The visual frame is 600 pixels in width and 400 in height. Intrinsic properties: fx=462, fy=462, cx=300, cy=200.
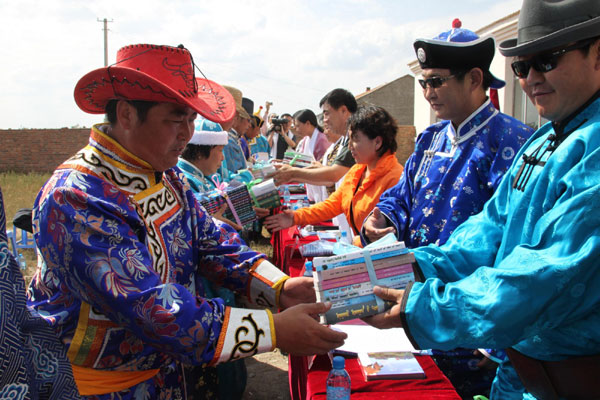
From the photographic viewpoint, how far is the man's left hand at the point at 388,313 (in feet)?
5.61

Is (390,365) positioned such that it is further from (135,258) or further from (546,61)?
(546,61)

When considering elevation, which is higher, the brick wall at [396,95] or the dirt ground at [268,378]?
the brick wall at [396,95]

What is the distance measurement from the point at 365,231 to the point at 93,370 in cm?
192

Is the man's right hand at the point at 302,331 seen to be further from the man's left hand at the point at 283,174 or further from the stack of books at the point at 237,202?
the man's left hand at the point at 283,174

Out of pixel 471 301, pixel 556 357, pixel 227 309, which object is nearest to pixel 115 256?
pixel 227 309

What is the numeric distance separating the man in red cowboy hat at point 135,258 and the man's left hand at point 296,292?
0.34 meters

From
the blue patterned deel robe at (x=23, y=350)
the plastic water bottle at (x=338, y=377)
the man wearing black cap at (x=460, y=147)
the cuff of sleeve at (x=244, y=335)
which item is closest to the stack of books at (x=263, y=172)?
the man wearing black cap at (x=460, y=147)

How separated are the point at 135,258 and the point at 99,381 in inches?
19.8

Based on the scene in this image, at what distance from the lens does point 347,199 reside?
4.44 m

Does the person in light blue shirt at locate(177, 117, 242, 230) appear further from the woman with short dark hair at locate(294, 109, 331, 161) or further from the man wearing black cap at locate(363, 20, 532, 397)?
the woman with short dark hair at locate(294, 109, 331, 161)

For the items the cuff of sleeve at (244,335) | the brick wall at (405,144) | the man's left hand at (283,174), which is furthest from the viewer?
the brick wall at (405,144)

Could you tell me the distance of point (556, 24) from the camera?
1.51 m

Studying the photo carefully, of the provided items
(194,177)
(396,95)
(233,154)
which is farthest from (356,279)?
(396,95)

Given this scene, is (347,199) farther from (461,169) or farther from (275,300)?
(275,300)
